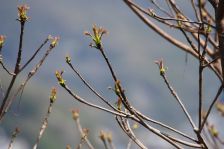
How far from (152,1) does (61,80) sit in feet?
4.55

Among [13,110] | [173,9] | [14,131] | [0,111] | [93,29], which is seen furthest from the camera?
[173,9]

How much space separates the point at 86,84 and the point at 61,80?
0.23 metres

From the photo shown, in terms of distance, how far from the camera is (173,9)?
4625mm

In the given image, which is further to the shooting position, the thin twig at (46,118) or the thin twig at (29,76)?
the thin twig at (46,118)

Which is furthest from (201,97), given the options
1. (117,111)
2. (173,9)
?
(173,9)

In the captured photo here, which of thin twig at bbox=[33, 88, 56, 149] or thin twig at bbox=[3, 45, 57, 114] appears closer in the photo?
thin twig at bbox=[3, 45, 57, 114]

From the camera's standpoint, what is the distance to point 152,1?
421 centimetres

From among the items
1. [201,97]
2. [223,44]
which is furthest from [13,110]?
[223,44]

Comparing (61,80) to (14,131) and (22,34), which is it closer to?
(22,34)

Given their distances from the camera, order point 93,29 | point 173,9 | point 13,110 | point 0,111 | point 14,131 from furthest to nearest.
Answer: point 173,9 < point 14,131 < point 13,110 < point 93,29 < point 0,111

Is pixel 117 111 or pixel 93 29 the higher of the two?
pixel 93 29

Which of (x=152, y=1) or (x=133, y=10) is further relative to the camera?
(x=133, y=10)

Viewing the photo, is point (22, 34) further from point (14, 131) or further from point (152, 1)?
point (152, 1)

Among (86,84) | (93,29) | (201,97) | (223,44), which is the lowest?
(201,97)
